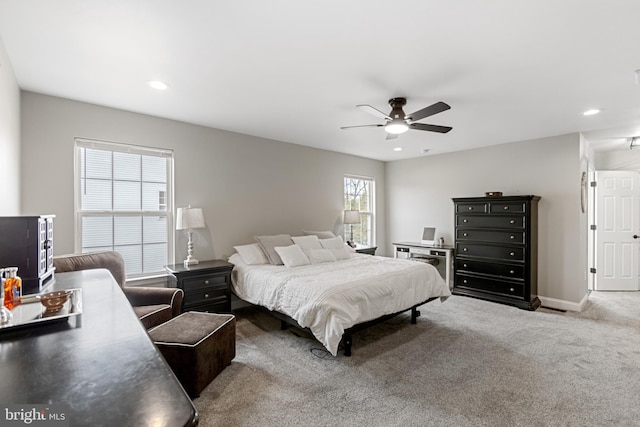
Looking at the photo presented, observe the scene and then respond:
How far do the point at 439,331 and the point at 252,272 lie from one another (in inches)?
90.4

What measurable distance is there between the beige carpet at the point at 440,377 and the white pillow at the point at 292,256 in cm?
76

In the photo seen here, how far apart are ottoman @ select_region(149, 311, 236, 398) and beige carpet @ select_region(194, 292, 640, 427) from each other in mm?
110

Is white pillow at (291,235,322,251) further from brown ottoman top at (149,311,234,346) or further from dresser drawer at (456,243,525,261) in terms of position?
dresser drawer at (456,243,525,261)

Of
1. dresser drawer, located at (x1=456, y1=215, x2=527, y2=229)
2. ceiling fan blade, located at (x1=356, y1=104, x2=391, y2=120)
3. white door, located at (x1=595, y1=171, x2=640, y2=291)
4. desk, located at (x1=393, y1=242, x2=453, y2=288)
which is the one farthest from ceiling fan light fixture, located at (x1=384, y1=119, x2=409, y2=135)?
white door, located at (x1=595, y1=171, x2=640, y2=291)

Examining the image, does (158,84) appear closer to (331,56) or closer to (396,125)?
(331,56)

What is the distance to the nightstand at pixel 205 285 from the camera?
3516 mm

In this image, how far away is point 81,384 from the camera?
2.32ft

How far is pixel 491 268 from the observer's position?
Answer: 479 cm

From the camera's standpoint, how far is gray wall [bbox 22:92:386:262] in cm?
306

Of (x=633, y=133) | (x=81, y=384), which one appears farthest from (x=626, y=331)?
(x=81, y=384)

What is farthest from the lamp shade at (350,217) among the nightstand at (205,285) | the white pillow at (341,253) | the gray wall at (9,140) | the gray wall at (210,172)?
the gray wall at (9,140)

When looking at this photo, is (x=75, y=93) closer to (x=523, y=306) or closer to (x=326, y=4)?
(x=326, y=4)

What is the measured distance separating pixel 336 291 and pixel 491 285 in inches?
123

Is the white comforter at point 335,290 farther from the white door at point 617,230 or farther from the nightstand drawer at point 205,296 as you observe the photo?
the white door at point 617,230
